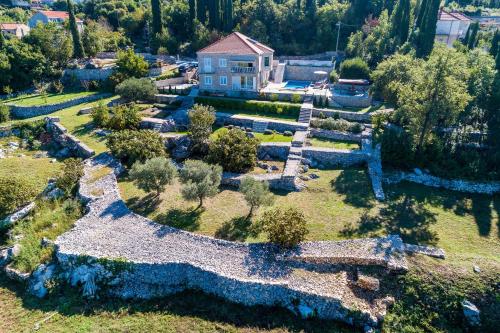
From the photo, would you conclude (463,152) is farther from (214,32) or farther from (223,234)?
(214,32)

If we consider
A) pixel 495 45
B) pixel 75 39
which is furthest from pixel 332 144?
pixel 75 39

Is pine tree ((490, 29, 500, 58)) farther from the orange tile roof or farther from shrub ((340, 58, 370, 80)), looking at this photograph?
the orange tile roof

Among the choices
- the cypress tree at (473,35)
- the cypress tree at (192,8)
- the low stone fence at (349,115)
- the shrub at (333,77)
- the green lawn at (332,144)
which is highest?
the cypress tree at (192,8)

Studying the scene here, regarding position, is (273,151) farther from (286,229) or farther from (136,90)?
(136,90)

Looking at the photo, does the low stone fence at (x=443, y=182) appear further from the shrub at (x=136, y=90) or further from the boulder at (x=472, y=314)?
the shrub at (x=136, y=90)

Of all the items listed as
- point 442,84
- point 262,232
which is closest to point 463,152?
point 442,84

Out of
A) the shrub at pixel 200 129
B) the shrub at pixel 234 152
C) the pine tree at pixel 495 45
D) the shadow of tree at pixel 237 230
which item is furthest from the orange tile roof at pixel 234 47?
the pine tree at pixel 495 45

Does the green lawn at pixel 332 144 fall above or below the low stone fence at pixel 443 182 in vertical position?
above
